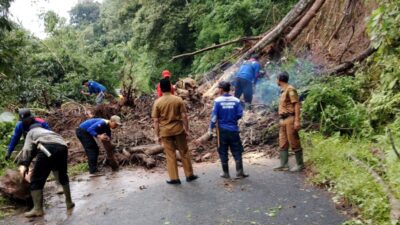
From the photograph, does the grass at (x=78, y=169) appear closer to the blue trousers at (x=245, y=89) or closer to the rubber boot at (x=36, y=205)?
the rubber boot at (x=36, y=205)

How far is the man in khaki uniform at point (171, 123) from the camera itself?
22.5ft

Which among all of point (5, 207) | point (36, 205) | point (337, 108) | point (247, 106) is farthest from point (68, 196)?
point (247, 106)

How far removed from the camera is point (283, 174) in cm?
714

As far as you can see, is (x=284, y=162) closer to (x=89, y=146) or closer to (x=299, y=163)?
(x=299, y=163)

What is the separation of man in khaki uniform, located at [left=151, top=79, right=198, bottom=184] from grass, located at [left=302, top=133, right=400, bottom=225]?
87.5 inches

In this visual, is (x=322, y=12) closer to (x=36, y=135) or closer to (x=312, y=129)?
(x=312, y=129)

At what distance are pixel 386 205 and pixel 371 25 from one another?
3577 millimetres

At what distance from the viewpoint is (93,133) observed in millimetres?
8281

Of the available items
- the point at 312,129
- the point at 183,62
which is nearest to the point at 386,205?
the point at 312,129

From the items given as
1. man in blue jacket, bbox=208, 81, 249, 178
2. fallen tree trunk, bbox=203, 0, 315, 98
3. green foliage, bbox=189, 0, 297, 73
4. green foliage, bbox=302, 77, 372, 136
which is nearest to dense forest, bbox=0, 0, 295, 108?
green foliage, bbox=189, 0, 297, 73

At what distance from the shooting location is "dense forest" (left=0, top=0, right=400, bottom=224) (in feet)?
19.3

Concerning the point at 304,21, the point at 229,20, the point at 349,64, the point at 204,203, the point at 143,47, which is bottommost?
the point at 204,203

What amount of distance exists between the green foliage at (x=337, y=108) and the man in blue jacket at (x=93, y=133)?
4158mm

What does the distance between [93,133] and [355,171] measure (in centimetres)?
500
